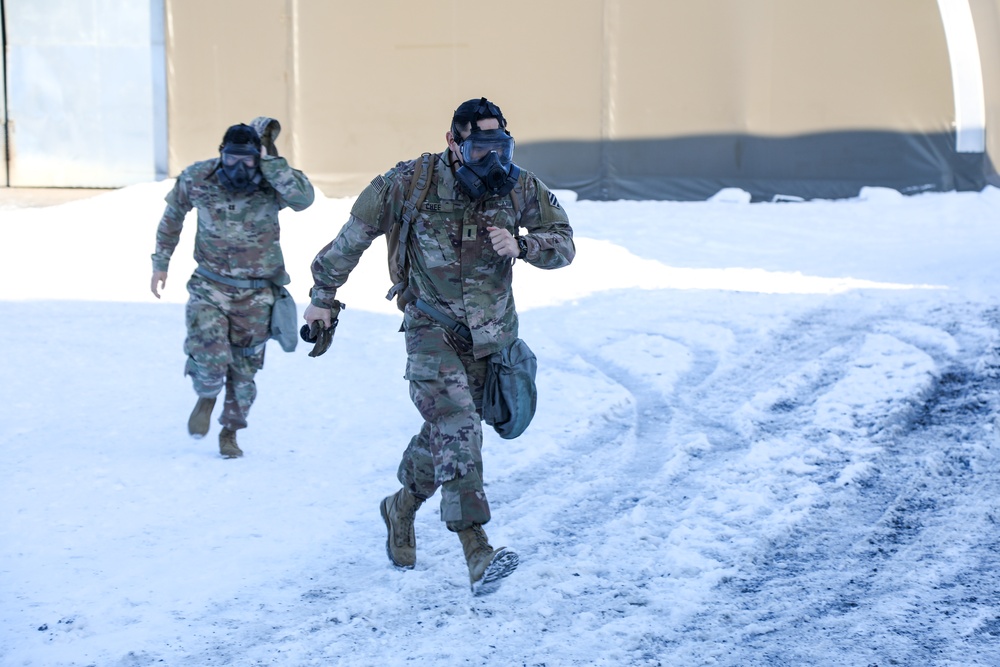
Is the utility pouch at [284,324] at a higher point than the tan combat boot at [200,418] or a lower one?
higher

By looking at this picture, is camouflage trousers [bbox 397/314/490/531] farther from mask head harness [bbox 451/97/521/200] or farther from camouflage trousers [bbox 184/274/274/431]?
camouflage trousers [bbox 184/274/274/431]

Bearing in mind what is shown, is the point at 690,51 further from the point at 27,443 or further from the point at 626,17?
the point at 27,443

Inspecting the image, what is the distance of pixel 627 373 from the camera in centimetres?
819

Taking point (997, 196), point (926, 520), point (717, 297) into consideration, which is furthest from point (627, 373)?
point (997, 196)

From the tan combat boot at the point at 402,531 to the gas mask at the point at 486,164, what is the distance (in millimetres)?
1304

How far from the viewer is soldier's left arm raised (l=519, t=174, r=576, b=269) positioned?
4430 millimetres

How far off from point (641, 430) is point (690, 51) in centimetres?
1059

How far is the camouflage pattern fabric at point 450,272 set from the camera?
4.41m

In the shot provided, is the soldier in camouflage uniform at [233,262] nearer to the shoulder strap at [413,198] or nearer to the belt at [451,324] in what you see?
the shoulder strap at [413,198]

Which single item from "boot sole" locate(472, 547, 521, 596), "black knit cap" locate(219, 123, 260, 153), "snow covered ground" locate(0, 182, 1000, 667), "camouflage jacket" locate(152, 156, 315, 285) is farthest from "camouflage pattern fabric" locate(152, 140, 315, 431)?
"boot sole" locate(472, 547, 521, 596)

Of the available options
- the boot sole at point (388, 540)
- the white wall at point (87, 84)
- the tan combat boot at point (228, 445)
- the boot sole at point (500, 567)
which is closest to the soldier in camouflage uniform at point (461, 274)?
the boot sole at point (500, 567)

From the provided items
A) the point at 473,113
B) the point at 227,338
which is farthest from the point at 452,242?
the point at 227,338

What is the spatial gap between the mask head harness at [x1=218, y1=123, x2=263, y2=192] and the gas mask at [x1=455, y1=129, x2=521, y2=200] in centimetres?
212

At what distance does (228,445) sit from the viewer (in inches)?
253
